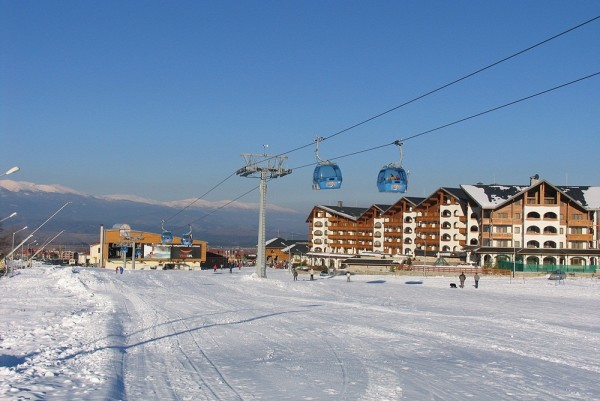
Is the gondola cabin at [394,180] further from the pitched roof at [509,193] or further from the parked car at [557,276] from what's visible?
the pitched roof at [509,193]

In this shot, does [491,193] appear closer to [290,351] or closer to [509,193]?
[509,193]

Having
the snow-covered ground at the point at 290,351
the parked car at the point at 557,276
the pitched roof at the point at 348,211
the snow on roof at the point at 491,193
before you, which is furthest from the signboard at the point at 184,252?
the snow-covered ground at the point at 290,351

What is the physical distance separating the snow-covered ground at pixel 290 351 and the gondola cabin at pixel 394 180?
5633 millimetres

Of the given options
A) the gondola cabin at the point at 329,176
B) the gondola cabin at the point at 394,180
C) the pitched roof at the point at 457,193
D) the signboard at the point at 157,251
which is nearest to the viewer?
the gondola cabin at the point at 394,180

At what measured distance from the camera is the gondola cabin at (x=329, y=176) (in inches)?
1396

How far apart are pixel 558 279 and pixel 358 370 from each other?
5475 cm

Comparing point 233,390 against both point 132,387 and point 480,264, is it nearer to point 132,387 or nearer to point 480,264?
point 132,387

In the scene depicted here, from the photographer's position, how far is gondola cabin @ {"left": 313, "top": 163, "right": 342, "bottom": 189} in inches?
1396

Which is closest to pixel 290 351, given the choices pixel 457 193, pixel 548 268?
pixel 548 268

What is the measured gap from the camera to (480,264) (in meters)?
87.9

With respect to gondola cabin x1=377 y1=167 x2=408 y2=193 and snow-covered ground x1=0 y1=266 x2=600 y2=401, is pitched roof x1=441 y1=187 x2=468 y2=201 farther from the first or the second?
gondola cabin x1=377 y1=167 x2=408 y2=193

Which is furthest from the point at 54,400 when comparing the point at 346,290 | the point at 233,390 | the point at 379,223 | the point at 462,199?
the point at 379,223

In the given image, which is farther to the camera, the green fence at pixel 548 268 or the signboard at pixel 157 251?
the signboard at pixel 157 251

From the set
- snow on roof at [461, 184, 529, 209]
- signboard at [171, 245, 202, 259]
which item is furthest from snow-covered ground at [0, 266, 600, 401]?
signboard at [171, 245, 202, 259]
